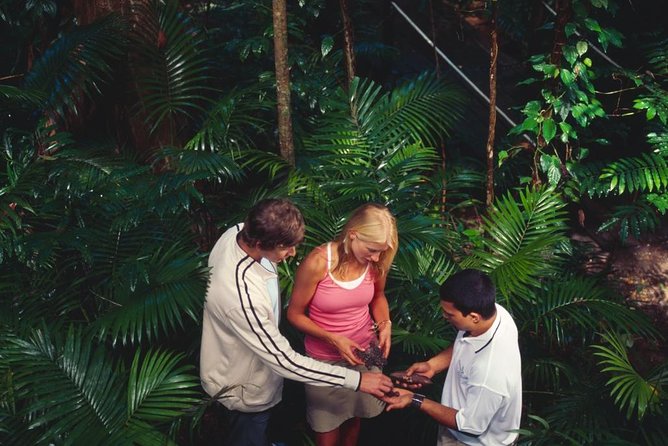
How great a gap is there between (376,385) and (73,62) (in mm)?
2614

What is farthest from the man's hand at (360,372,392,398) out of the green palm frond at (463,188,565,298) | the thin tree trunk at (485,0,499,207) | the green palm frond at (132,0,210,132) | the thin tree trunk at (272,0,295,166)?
the green palm frond at (132,0,210,132)

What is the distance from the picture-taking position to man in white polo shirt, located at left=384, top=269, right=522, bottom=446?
91.4 inches

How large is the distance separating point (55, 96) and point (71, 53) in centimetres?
27

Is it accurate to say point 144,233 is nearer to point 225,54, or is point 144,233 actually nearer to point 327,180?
point 327,180

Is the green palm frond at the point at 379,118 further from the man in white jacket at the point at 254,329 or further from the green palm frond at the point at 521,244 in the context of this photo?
the man in white jacket at the point at 254,329

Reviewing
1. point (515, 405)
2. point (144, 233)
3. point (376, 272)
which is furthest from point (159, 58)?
point (515, 405)

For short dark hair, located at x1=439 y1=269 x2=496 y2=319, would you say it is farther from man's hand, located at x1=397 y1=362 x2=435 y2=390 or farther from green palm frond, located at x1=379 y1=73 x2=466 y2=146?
green palm frond, located at x1=379 y1=73 x2=466 y2=146

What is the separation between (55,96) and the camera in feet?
13.0

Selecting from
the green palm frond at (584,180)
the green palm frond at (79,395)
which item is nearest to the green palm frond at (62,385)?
the green palm frond at (79,395)

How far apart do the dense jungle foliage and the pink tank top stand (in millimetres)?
457

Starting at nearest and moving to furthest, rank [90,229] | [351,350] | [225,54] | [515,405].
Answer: [515,405] → [351,350] → [90,229] → [225,54]

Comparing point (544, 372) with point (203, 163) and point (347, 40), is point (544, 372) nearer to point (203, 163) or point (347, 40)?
point (203, 163)

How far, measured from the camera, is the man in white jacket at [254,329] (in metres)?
2.48

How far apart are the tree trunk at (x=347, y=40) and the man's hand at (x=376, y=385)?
2.46 m
